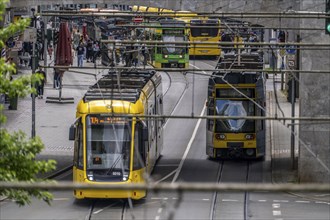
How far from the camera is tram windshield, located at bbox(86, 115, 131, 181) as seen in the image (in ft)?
91.0

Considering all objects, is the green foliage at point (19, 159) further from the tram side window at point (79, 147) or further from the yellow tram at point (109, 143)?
the tram side window at point (79, 147)

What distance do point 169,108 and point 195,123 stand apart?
3625 millimetres

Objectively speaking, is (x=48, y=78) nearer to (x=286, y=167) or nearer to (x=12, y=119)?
(x=12, y=119)

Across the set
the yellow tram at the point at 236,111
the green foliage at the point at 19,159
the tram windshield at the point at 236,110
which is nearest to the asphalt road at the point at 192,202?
the yellow tram at the point at 236,111

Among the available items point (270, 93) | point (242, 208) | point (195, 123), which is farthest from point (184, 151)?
point (270, 93)

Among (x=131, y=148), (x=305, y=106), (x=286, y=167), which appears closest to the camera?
(x=131, y=148)

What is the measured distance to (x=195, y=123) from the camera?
153 feet

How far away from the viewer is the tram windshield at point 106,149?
27.7 metres

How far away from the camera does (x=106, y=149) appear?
27.8m

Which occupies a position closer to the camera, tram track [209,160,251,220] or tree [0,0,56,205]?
tree [0,0,56,205]

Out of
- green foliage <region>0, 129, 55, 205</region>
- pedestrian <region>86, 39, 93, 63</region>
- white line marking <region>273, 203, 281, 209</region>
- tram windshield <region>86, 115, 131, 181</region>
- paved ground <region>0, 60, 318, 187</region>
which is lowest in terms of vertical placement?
white line marking <region>273, 203, 281, 209</region>

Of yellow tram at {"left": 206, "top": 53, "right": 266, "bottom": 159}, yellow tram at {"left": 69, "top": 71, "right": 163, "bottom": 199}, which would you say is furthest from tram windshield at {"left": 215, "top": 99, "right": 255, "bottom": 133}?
yellow tram at {"left": 69, "top": 71, "right": 163, "bottom": 199}

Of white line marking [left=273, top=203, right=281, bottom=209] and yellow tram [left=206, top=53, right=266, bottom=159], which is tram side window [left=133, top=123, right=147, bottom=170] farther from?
yellow tram [left=206, top=53, right=266, bottom=159]

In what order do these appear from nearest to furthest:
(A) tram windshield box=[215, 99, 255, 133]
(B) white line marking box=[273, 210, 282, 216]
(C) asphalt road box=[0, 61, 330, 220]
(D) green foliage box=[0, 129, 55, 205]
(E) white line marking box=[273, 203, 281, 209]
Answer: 1. (D) green foliage box=[0, 129, 55, 205]
2. (C) asphalt road box=[0, 61, 330, 220]
3. (B) white line marking box=[273, 210, 282, 216]
4. (E) white line marking box=[273, 203, 281, 209]
5. (A) tram windshield box=[215, 99, 255, 133]
